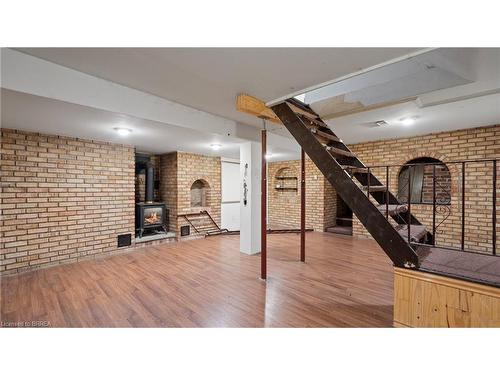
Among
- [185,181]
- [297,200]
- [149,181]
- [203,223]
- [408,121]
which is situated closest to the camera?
[408,121]

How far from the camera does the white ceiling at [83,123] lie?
2449 mm

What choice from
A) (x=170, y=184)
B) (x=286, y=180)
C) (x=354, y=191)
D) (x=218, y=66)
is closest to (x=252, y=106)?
(x=218, y=66)

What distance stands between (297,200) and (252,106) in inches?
204

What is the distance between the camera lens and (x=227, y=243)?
17.3ft

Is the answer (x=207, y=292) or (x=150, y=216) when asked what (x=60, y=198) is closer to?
(x=150, y=216)

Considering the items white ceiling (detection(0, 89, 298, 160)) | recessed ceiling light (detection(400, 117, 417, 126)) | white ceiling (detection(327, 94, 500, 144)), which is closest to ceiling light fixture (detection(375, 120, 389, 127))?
white ceiling (detection(327, 94, 500, 144))

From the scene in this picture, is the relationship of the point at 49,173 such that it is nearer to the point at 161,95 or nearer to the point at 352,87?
the point at 161,95

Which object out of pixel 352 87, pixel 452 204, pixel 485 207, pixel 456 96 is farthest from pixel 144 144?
pixel 485 207

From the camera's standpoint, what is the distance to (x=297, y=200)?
296 inches

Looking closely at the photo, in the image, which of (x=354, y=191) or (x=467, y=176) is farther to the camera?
(x=467, y=176)

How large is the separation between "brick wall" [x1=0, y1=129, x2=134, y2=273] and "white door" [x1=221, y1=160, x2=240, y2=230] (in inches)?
105

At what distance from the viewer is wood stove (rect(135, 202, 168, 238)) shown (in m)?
5.34

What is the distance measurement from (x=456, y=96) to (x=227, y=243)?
15.4ft

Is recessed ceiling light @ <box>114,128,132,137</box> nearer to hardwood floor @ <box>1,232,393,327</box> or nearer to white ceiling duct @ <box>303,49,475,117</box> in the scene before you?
hardwood floor @ <box>1,232,393,327</box>
